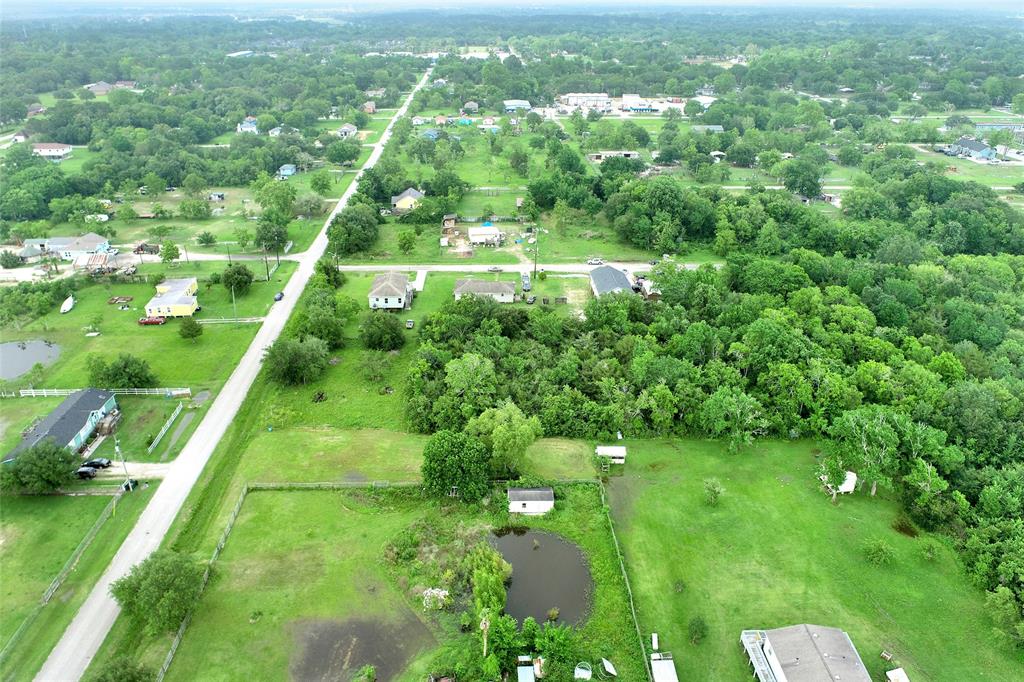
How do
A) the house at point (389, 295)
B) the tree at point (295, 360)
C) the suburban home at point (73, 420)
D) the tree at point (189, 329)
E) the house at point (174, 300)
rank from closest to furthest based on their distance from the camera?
the suburban home at point (73, 420)
the tree at point (295, 360)
the tree at point (189, 329)
the house at point (174, 300)
the house at point (389, 295)

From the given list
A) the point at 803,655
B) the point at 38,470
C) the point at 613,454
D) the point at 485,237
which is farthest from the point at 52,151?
the point at 803,655

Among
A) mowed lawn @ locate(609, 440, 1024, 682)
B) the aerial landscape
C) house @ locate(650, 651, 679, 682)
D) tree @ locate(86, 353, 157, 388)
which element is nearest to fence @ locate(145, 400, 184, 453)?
the aerial landscape

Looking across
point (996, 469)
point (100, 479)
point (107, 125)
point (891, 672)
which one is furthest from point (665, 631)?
point (107, 125)

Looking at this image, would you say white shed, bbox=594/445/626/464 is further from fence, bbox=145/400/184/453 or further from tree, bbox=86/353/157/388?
tree, bbox=86/353/157/388

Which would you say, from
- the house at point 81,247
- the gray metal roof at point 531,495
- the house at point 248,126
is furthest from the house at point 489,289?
the house at point 248,126

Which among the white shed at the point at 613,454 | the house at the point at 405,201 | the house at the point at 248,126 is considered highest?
the house at the point at 248,126

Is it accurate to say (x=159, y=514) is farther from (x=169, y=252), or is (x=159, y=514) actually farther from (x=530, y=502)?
(x=169, y=252)

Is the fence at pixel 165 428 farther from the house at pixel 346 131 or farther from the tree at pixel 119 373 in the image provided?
the house at pixel 346 131
